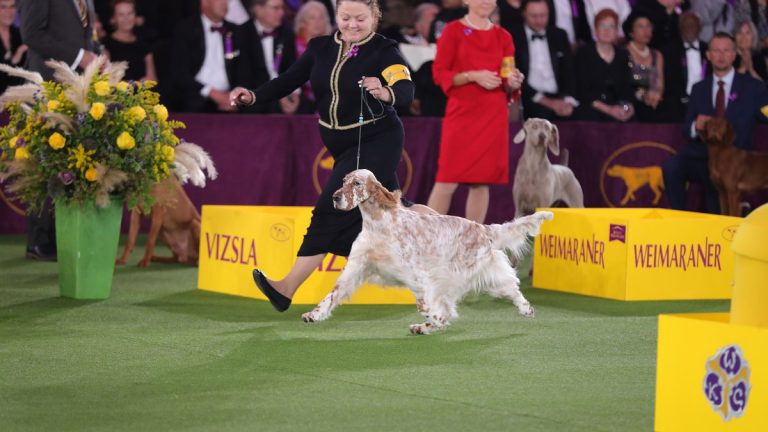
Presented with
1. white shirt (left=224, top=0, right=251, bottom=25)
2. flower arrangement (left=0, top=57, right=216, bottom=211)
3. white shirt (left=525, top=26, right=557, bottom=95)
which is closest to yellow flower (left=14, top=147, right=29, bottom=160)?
flower arrangement (left=0, top=57, right=216, bottom=211)

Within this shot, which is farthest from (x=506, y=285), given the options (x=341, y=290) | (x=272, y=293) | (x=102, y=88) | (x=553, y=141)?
(x=553, y=141)

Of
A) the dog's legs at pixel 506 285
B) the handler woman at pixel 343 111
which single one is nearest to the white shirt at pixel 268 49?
the handler woman at pixel 343 111

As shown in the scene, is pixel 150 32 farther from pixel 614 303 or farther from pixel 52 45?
pixel 614 303

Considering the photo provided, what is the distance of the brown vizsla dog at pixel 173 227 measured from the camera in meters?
9.04

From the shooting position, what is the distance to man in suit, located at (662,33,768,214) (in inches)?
443

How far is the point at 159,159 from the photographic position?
24.8 ft

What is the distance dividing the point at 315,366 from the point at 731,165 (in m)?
6.31

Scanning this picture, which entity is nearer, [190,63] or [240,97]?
[240,97]

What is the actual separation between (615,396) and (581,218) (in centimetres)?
323

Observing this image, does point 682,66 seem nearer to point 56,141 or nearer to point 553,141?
point 553,141

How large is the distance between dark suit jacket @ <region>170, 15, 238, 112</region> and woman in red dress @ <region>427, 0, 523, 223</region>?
2.66 m

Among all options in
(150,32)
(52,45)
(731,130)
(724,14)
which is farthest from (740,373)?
(724,14)

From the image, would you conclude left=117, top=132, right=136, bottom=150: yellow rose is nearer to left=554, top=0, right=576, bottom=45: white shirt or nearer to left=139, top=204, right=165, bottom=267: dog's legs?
left=139, top=204, right=165, bottom=267: dog's legs

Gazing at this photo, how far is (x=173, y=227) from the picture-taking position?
9234 millimetres
